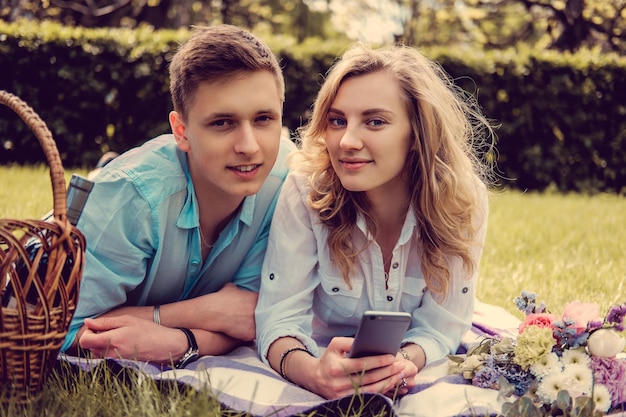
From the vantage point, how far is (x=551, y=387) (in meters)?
2.33

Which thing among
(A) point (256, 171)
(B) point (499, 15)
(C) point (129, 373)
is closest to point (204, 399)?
(C) point (129, 373)

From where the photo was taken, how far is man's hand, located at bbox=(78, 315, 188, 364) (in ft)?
8.71

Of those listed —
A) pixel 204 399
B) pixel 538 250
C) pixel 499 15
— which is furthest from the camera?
pixel 499 15

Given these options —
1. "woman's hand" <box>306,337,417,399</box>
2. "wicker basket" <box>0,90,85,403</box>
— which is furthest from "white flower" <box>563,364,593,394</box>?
"wicker basket" <box>0,90,85,403</box>

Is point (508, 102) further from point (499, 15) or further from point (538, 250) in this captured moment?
point (499, 15)

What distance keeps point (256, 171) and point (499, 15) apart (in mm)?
21394

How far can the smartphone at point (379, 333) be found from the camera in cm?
216

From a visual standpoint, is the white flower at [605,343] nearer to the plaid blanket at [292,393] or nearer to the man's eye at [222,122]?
the plaid blanket at [292,393]

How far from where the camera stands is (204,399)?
209cm

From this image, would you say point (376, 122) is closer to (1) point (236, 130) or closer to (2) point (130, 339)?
(1) point (236, 130)

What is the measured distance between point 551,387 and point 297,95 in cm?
670

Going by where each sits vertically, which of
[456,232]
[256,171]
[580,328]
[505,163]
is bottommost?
[505,163]

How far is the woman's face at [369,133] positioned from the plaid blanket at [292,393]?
0.82 meters

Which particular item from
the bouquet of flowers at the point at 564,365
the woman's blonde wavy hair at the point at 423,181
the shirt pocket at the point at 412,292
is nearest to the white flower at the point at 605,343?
the bouquet of flowers at the point at 564,365
